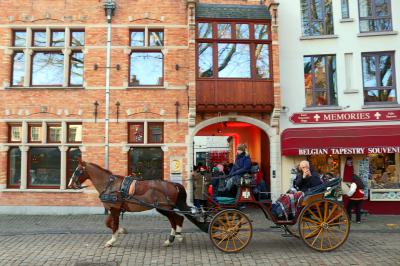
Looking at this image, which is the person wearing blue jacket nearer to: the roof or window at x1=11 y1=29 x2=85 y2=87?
the roof


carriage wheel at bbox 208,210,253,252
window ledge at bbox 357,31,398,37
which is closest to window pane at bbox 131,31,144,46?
window ledge at bbox 357,31,398,37

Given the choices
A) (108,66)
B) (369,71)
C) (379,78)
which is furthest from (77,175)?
(379,78)

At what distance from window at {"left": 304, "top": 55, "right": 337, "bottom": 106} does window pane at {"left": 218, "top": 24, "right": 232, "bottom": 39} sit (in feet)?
9.88

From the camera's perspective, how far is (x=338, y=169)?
13109mm

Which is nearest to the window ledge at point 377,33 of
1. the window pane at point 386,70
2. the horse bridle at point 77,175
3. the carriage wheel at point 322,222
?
the window pane at point 386,70

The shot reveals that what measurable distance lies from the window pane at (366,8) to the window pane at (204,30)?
18.2ft

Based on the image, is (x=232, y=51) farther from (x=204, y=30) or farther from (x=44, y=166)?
(x=44, y=166)

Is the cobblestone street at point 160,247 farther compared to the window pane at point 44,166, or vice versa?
the window pane at point 44,166

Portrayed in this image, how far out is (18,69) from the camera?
1347 cm

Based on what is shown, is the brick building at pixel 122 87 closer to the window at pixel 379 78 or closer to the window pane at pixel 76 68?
the window pane at pixel 76 68

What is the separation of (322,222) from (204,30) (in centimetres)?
766

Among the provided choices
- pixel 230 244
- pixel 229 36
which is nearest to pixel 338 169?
pixel 229 36

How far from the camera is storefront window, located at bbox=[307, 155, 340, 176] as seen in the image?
1312 cm

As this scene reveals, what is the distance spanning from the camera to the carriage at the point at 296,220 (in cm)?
738
